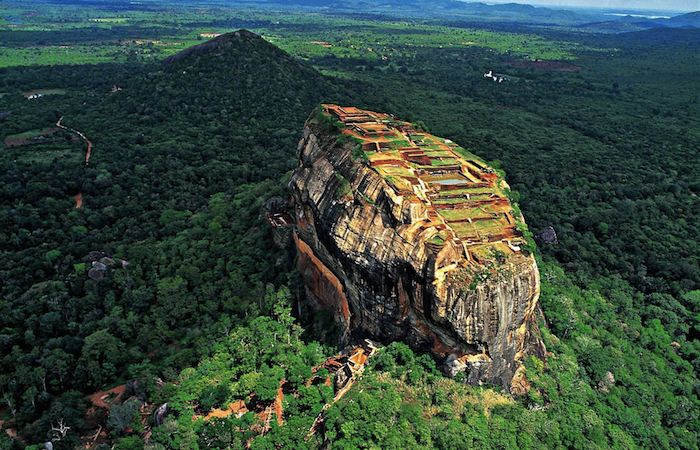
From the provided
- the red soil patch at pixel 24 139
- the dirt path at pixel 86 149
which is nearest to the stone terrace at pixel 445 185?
the dirt path at pixel 86 149

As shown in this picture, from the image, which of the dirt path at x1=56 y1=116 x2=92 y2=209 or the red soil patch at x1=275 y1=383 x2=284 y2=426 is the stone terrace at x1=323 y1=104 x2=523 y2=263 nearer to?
the red soil patch at x1=275 y1=383 x2=284 y2=426

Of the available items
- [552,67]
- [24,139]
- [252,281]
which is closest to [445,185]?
[252,281]

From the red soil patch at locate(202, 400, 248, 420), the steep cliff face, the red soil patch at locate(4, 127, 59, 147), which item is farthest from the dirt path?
the red soil patch at locate(202, 400, 248, 420)

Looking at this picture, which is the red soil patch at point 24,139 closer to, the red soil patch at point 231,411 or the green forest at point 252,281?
the green forest at point 252,281

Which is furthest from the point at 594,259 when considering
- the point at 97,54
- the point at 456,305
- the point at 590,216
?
the point at 97,54

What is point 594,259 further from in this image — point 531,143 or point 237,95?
point 237,95

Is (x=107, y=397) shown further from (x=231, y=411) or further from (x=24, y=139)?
(x=24, y=139)
